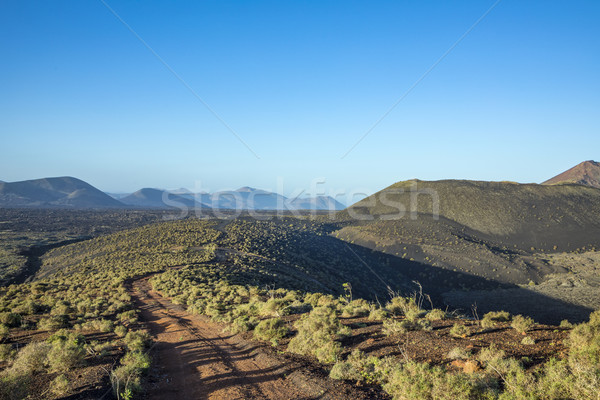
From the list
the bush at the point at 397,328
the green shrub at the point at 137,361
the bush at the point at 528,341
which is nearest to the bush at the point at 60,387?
the green shrub at the point at 137,361

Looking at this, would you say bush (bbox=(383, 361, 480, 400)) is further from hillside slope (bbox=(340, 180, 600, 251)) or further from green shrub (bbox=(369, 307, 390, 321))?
hillside slope (bbox=(340, 180, 600, 251))

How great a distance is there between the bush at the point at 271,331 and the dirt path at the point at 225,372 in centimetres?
43

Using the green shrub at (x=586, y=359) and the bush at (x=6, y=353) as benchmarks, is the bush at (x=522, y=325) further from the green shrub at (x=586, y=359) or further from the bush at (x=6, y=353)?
the bush at (x=6, y=353)

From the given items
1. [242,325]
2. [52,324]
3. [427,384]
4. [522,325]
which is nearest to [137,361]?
[242,325]

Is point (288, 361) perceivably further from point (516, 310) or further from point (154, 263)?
point (516, 310)

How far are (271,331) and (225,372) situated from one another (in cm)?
239

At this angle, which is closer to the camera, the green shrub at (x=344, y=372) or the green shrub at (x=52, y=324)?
the green shrub at (x=344, y=372)

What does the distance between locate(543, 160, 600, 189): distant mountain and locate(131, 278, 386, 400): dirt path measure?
15477 cm

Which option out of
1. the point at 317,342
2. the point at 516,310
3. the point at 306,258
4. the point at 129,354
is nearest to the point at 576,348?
the point at 317,342

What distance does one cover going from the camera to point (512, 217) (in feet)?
220

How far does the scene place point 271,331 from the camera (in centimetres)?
998

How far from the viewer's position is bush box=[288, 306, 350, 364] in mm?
8125

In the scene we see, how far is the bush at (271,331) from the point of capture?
9.85 meters

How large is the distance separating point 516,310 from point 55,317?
3655cm
